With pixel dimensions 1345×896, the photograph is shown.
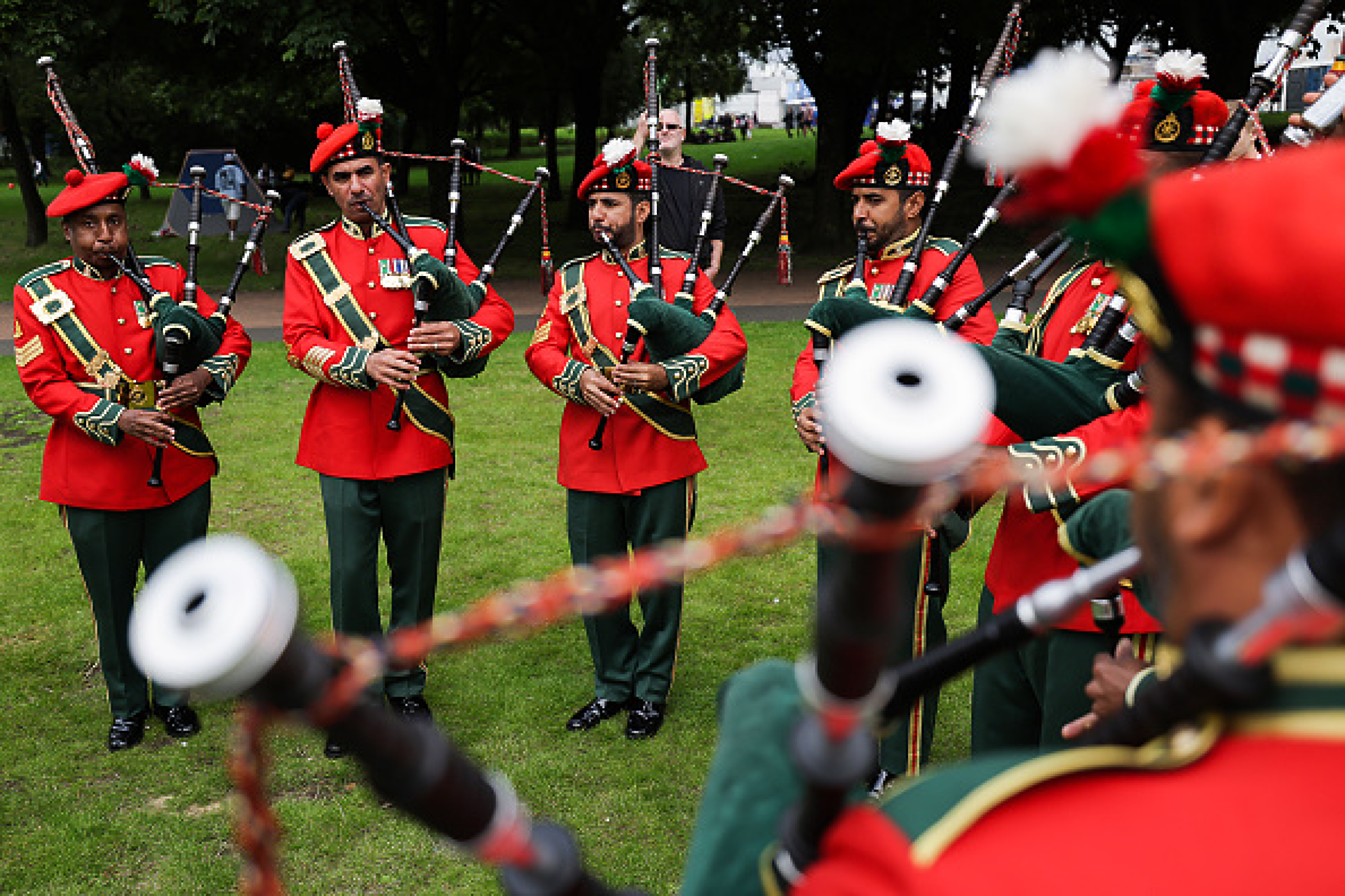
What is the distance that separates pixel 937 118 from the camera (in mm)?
26125

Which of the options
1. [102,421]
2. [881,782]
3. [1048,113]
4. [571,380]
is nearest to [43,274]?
[102,421]

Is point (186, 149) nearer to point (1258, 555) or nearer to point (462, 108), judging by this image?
point (462, 108)

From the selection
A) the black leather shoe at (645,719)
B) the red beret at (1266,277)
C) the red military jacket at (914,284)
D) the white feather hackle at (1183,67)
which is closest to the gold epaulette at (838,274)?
the red military jacket at (914,284)

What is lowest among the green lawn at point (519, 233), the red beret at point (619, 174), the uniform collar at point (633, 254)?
the green lawn at point (519, 233)

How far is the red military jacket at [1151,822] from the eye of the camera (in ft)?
3.12

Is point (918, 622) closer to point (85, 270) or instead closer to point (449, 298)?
point (449, 298)

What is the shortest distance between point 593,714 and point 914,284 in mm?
2135

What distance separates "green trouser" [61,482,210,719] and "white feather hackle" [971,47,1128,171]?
4.27 meters

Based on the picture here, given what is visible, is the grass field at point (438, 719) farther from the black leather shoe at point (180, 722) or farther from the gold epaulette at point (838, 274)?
the gold epaulette at point (838, 274)

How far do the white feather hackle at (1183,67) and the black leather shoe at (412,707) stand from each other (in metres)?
3.53

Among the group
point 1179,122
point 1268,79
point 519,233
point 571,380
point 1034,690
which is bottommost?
point 519,233

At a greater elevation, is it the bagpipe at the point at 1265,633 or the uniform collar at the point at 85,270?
the bagpipe at the point at 1265,633

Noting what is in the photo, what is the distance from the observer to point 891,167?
14.9 feet

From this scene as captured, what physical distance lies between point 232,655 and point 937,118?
27009mm
